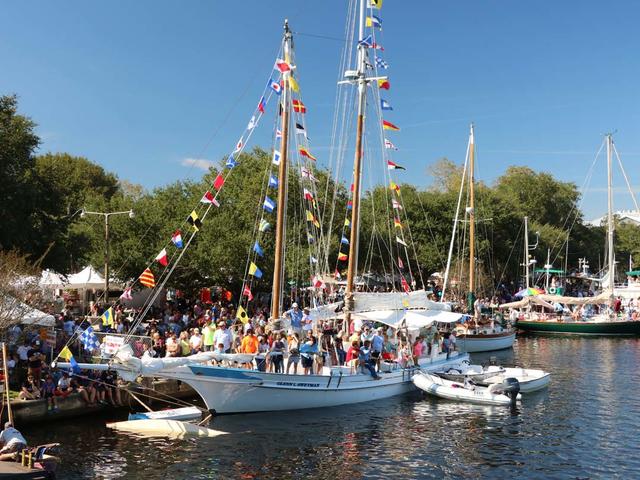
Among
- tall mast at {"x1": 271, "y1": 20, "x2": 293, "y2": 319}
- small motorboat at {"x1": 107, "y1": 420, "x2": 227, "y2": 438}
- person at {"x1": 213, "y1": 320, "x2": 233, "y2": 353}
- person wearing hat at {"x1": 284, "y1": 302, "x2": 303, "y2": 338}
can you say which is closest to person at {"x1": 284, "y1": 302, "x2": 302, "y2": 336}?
person wearing hat at {"x1": 284, "y1": 302, "x2": 303, "y2": 338}

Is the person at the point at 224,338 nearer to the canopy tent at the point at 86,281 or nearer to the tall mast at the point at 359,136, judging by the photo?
the tall mast at the point at 359,136

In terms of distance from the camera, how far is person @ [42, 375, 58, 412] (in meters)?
19.7

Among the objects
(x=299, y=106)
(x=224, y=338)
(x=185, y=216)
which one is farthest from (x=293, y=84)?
(x=185, y=216)

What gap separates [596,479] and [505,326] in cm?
2992

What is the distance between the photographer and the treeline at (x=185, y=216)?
3203 cm

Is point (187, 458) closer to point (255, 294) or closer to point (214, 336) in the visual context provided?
point (214, 336)

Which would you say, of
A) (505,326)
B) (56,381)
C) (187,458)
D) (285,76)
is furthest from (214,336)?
(505,326)

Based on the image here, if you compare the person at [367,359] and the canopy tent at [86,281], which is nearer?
the person at [367,359]

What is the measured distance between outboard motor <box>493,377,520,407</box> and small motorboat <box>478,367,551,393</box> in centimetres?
109

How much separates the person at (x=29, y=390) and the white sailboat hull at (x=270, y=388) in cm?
423

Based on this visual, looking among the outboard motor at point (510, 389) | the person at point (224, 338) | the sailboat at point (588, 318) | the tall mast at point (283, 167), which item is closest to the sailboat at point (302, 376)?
the tall mast at point (283, 167)

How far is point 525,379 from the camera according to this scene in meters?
26.6

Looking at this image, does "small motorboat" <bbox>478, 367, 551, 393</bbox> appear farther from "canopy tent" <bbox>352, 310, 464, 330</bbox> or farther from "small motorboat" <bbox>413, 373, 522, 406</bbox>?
"canopy tent" <bbox>352, 310, 464, 330</bbox>

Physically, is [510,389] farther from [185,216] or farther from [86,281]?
[185,216]
